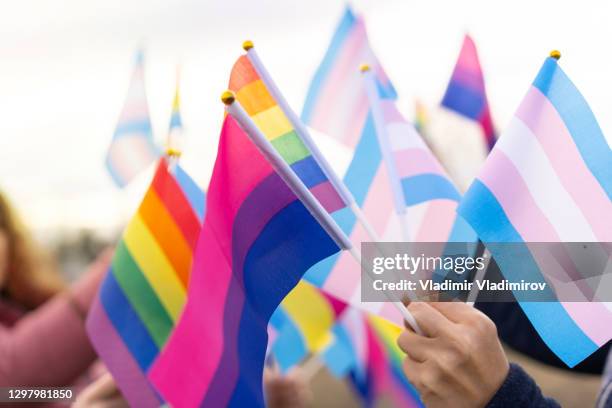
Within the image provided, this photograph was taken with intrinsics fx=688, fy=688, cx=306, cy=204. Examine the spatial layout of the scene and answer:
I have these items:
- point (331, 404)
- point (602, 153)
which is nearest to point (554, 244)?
point (602, 153)

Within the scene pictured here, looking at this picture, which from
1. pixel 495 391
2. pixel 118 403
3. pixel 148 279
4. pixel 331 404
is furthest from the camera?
pixel 331 404

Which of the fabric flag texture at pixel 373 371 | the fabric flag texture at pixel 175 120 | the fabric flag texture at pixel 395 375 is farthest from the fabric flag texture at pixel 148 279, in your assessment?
the fabric flag texture at pixel 373 371

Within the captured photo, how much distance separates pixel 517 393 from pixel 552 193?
43 centimetres

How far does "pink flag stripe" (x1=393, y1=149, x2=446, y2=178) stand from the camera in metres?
1.61

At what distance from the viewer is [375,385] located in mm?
3375

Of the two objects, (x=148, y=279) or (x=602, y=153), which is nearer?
(x=602, y=153)

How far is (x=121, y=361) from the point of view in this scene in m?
1.65

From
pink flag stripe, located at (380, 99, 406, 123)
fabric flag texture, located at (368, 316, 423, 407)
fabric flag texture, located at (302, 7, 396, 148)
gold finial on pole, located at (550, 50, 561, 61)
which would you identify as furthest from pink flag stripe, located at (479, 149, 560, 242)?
fabric flag texture, located at (368, 316, 423, 407)

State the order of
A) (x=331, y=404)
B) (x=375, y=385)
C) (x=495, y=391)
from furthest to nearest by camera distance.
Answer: (x=331, y=404)
(x=375, y=385)
(x=495, y=391)

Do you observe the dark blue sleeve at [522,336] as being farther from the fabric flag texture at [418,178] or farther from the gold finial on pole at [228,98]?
the gold finial on pole at [228,98]

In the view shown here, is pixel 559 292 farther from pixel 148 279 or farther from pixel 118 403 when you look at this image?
pixel 118 403

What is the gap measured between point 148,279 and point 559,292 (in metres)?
0.97

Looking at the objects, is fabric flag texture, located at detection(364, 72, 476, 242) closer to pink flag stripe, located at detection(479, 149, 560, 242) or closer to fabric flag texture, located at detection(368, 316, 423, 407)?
pink flag stripe, located at detection(479, 149, 560, 242)

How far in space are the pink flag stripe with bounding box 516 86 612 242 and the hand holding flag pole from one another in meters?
0.42
